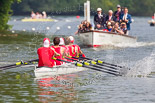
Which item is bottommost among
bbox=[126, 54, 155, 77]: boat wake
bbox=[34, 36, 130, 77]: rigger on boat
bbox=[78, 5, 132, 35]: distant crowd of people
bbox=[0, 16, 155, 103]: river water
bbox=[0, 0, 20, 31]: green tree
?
bbox=[0, 16, 155, 103]: river water

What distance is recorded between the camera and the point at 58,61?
761 inches

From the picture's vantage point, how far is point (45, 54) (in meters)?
18.2

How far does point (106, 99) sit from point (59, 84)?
3051 millimetres

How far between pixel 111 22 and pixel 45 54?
538 inches

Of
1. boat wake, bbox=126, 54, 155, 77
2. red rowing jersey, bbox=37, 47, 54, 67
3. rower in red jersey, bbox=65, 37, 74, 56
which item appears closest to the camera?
red rowing jersey, bbox=37, 47, 54, 67

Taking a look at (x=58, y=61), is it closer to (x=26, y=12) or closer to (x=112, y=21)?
(x=112, y=21)

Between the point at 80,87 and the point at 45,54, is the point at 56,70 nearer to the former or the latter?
the point at 45,54

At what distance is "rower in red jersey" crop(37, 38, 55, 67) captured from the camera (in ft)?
59.4

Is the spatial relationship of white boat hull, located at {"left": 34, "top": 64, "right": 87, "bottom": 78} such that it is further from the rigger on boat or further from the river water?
the river water

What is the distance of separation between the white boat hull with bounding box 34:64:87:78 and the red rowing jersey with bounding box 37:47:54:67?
0.23 m

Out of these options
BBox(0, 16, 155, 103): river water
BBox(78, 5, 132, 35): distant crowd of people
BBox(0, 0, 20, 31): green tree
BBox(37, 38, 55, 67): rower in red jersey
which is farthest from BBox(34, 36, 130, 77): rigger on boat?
BBox(0, 0, 20, 31): green tree

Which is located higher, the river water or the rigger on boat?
the rigger on boat

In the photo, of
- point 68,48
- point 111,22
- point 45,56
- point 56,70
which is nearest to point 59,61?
point 56,70

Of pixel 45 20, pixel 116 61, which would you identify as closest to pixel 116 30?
pixel 116 61
